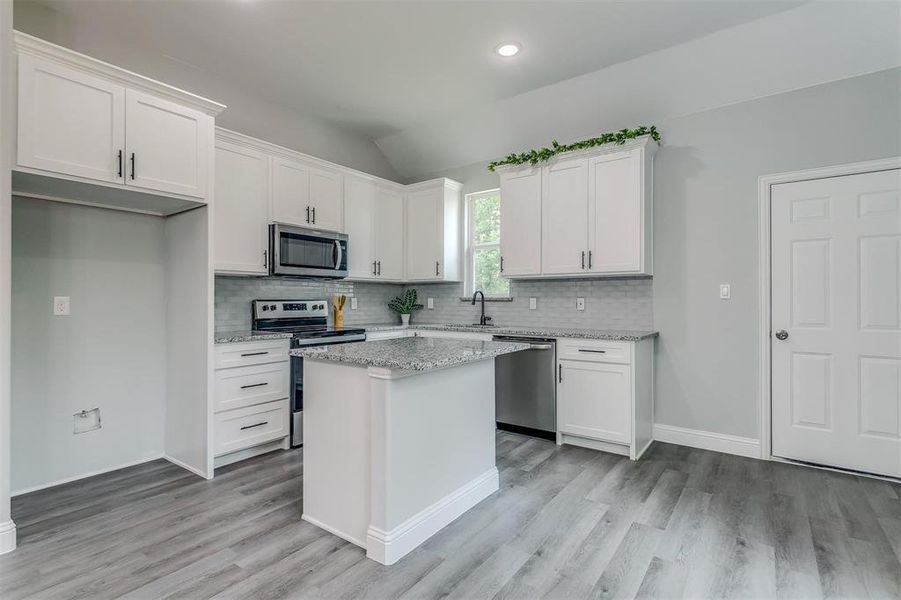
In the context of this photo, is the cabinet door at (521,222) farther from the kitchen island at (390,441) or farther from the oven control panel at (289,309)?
the oven control panel at (289,309)

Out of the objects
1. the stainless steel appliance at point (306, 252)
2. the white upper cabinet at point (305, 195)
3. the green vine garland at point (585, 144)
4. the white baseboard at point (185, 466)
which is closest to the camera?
the white baseboard at point (185, 466)

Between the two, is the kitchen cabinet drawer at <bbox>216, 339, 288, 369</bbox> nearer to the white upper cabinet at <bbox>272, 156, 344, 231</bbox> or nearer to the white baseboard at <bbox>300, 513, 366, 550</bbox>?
the white upper cabinet at <bbox>272, 156, 344, 231</bbox>

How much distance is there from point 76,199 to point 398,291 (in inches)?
123

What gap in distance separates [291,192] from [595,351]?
282cm

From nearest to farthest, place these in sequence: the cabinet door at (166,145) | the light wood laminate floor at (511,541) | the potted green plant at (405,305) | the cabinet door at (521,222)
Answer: the light wood laminate floor at (511,541) → the cabinet door at (166,145) → the cabinet door at (521,222) → the potted green plant at (405,305)

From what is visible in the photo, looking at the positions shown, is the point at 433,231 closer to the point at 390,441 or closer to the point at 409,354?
the point at 409,354

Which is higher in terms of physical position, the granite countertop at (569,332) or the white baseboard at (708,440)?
the granite countertop at (569,332)

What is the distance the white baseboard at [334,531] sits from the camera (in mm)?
2131

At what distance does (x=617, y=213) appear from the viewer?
359 centimetres

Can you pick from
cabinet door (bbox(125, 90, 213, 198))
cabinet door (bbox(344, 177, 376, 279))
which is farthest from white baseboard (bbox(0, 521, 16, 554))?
cabinet door (bbox(344, 177, 376, 279))

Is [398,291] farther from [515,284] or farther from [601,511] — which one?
[601,511]

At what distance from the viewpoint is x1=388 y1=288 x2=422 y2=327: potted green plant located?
518 cm

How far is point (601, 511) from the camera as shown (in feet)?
8.15

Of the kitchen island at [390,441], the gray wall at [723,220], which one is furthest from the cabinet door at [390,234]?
the gray wall at [723,220]
